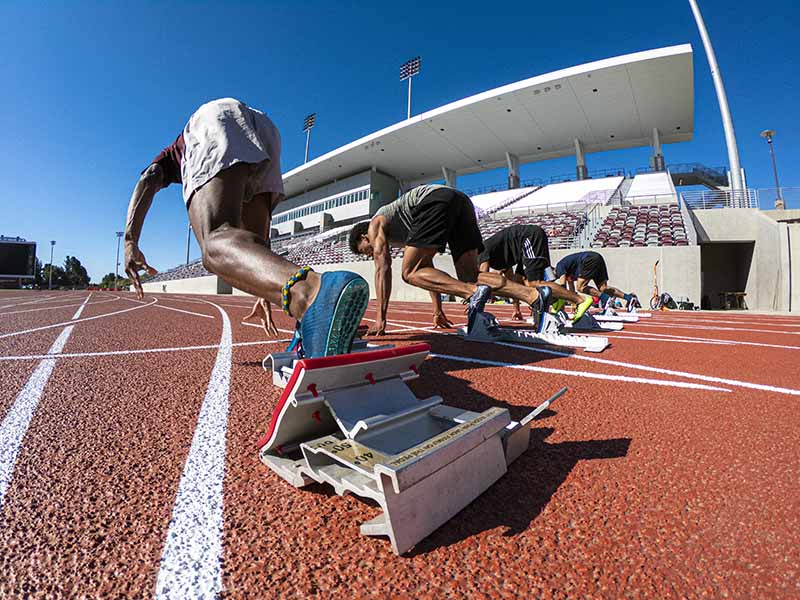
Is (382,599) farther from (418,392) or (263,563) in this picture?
(418,392)

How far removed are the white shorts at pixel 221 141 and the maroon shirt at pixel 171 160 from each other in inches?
12.3

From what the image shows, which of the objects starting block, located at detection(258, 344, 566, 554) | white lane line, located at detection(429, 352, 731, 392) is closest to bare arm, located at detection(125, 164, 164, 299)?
starting block, located at detection(258, 344, 566, 554)

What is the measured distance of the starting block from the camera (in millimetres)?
615

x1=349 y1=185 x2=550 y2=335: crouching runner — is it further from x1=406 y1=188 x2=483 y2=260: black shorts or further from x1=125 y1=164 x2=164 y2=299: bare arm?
x1=125 y1=164 x2=164 y2=299: bare arm

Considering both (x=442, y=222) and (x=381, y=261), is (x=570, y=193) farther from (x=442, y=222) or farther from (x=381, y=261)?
(x=442, y=222)

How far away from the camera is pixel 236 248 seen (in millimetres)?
1219

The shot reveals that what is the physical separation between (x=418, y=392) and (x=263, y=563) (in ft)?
3.36

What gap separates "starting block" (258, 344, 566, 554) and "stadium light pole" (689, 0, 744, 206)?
28084 millimetres

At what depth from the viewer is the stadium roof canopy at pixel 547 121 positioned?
23766 mm

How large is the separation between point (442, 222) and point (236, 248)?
208 cm

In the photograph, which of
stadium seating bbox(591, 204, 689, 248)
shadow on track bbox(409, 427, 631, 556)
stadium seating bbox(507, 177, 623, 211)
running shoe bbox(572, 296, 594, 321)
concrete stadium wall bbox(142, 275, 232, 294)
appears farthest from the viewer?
concrete stadium wall bbox(142, 275, 232, 294)

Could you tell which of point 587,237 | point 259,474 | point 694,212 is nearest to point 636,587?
point 259,474

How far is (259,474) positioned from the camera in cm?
85

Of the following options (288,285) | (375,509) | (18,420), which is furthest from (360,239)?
(375,509)
